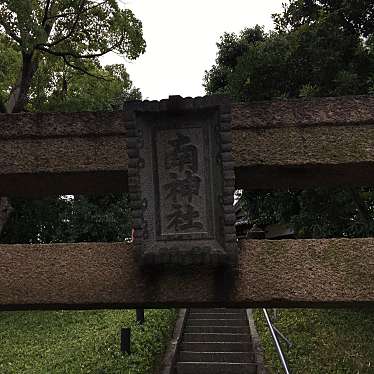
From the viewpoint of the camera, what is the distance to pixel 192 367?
28.3 feet

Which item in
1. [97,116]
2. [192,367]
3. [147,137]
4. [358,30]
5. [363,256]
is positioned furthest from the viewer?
[358,30]

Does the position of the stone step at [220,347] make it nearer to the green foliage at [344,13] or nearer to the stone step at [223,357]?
the stone step at [223,357]

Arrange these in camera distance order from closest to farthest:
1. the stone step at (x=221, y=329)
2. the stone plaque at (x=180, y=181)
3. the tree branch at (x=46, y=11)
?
the stone plaque at (x=180, y=181)
the stone step at (x=221, y=329)
the tree branch at (x=46, y=11)

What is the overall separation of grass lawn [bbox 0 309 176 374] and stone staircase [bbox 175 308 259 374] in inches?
18.6

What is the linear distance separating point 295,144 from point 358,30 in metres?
8.93

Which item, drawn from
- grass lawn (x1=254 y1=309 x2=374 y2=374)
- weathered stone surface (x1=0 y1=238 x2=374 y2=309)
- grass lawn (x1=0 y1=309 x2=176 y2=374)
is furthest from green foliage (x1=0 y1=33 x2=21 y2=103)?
weathered stone surface (x1=0 y1=238 x2=374 y2=309)

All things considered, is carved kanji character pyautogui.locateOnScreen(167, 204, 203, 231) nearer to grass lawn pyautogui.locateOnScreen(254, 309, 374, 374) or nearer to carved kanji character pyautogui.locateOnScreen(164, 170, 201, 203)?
carved kanji character pyautogui.locateOnScreen(164, 170, 201, 203)

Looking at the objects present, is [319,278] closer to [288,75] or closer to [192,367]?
[192,367]

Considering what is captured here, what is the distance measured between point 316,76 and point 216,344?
20.8 feet

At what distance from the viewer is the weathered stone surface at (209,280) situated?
3.41 metres

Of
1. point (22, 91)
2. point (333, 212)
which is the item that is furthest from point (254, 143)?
point (22, 91)

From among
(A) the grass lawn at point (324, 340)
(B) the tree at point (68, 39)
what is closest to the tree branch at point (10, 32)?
(B) the tree at point (68, 39)

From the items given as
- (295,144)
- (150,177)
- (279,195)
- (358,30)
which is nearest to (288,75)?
(358,30)

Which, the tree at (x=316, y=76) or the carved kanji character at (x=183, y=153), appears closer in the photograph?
the carved kanji character at (x=183, y=153)
